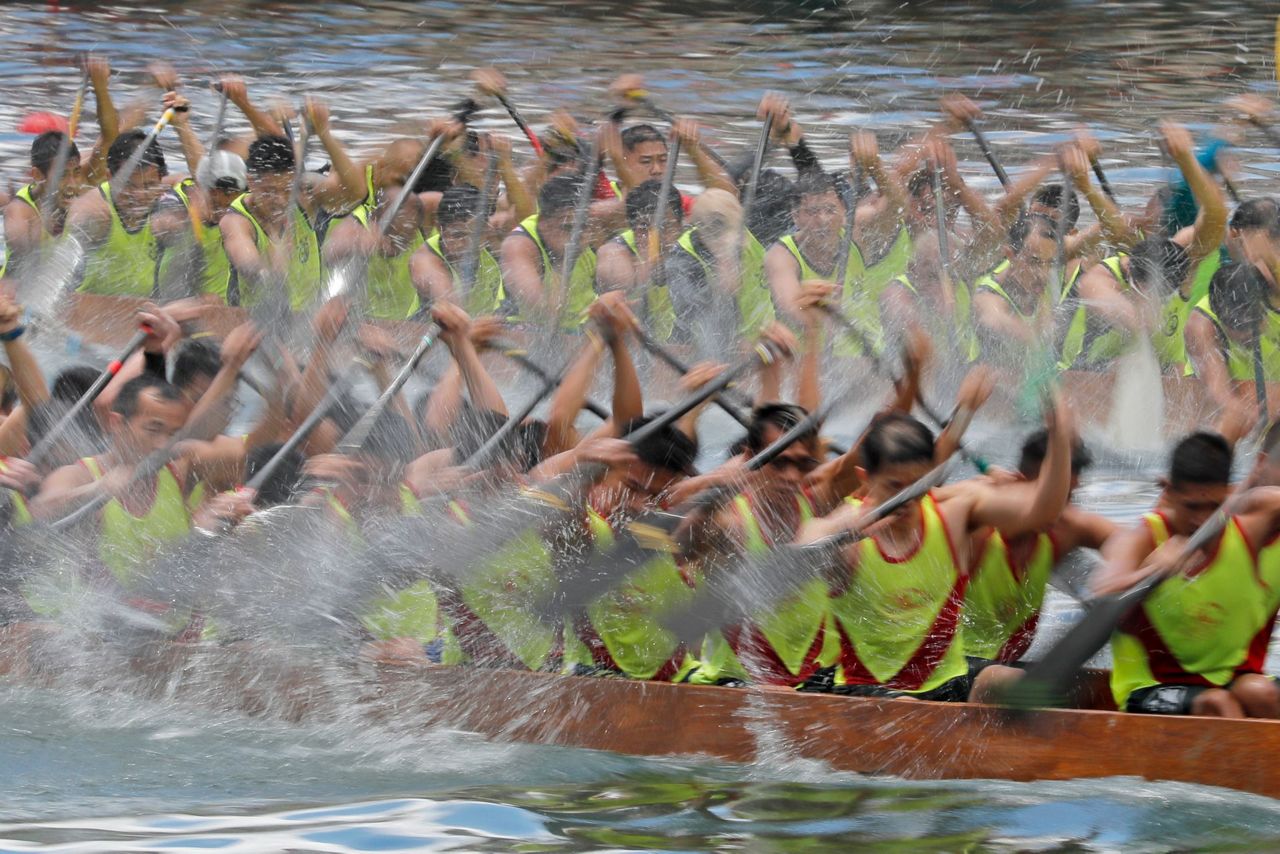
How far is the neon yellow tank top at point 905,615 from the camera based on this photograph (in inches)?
168

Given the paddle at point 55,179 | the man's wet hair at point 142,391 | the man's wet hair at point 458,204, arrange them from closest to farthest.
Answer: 1. the man's wet hair at point 142,391
2. the man's wet hair at point 458,204
3. the paddle at point 55,179

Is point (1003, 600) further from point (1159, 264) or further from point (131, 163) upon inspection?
point (131, 163)

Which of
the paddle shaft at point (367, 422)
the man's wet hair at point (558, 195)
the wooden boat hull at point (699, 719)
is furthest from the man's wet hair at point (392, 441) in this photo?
the man's wet hair at point (558, 195)

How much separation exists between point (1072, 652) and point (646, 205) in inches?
169

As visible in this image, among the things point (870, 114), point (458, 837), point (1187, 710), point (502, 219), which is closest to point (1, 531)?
point (458, 837)

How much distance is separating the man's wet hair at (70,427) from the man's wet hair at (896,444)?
2.79m

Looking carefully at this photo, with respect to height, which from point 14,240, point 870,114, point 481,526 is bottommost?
point 870,114

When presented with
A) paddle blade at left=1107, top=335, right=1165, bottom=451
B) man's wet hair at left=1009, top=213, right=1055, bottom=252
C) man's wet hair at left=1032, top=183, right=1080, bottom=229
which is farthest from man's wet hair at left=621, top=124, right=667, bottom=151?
paddle blade at left=1107, top=335, right=1165, bottom=451

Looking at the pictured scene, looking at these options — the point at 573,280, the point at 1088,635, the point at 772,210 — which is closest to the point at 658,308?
the point at 573,280

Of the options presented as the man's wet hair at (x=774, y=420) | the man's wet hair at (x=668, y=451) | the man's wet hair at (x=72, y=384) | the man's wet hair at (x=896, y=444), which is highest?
the man's wet hair at (x=896, y=444)

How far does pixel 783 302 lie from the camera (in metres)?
7.52

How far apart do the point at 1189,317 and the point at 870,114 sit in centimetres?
966

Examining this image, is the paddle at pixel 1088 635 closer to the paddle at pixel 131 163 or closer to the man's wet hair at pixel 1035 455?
the man's wet hair at pixel 1035 455

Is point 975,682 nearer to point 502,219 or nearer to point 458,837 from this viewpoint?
point 458,837
